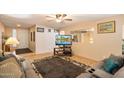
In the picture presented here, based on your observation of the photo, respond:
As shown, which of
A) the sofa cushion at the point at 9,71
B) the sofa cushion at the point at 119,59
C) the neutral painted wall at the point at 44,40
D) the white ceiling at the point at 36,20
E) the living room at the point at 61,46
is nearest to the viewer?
the living room at the point at 61,46

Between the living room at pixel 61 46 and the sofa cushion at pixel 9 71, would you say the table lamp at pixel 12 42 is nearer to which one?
the living room at pixel 61 46

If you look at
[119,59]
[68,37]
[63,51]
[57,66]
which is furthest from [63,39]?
[119,59]

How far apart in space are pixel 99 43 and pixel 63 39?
54 centimetres

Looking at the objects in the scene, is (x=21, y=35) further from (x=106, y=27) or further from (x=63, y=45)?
(x=106, y=27)

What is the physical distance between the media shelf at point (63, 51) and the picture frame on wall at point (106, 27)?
0.53 meters

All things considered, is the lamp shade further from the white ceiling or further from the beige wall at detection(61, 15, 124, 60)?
the beige wall at detection(61, 15, 124, 60)

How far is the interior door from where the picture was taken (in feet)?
5.11

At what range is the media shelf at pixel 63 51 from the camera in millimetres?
1764

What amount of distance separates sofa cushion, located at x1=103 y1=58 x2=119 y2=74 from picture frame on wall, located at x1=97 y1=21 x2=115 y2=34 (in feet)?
1.14

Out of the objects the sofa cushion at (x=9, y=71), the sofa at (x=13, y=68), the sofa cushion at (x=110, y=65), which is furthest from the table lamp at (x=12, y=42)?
the sofa cushion at (x=110, y=65)

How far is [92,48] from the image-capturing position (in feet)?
5.19

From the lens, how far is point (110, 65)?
153 cm
